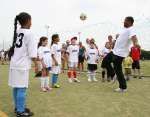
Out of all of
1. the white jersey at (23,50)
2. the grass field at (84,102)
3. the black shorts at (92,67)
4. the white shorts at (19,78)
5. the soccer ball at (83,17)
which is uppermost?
the soccer ball at (83,17)

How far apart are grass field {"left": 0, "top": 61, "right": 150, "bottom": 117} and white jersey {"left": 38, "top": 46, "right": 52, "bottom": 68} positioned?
0.87 metres

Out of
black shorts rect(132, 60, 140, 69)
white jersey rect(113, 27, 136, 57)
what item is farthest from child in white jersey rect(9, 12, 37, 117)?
black shorts rect(132, 60, 140, 69)

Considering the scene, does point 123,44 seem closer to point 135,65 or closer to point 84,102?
point 84,102

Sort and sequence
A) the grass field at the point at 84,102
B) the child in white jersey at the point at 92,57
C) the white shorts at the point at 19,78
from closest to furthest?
the white shorts at the point at 19,78 → the grass field at the point at 84,102 → the child in white jersey at the point at 92,57

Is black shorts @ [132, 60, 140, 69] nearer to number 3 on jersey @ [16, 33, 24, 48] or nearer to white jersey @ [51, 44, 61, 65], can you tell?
white jersey @ [51, 44, 61, 65]

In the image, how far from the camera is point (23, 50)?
330 inches

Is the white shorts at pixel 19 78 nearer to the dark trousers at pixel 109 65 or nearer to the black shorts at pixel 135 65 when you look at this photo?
the dark trousers at pixel 109 65

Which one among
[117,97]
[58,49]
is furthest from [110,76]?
[117,97]

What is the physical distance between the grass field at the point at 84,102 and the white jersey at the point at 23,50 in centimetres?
107

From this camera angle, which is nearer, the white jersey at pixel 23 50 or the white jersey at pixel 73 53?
the white jersey at pixel 23 50

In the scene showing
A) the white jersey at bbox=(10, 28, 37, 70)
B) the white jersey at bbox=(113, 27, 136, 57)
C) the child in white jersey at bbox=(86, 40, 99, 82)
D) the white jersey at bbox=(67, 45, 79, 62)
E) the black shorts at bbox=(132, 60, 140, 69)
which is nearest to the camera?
the white jersey at bbox=(10, 28, 37, 70)

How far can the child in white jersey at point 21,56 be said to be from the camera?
830 centimetres

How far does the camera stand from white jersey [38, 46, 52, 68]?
1275 cm

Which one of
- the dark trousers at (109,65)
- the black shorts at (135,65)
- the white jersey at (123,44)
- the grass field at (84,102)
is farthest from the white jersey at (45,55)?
the black shorts at (135,65)
